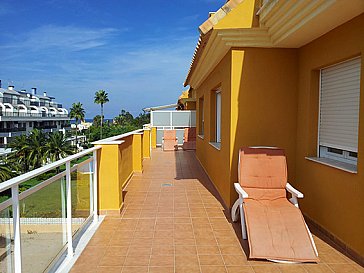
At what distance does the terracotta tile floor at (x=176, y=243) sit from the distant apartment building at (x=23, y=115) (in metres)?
51.4

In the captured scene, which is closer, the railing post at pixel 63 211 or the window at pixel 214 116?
the railing post at pixel 63 211

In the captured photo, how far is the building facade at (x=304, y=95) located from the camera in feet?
12.6

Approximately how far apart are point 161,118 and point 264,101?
13091mm

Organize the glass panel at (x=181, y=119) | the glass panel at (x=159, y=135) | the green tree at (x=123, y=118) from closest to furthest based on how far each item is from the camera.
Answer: the glass panel at (x=181, y=119) < the glass panel at (x=159, y=135) < the green tree at (x=123, y=118)

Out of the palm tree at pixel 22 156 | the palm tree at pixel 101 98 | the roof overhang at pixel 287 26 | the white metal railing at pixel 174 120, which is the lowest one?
the palm tree at pixel 22 156

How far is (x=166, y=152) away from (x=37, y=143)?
69.7ft

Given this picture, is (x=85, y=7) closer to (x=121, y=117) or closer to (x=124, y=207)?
(x=124, y=207)

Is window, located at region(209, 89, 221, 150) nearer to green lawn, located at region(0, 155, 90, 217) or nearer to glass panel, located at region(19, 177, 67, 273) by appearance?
green lawn, located at region(0, 155, 90, 217)

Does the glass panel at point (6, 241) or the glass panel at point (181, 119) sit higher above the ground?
the glass panel at point (181, 119)

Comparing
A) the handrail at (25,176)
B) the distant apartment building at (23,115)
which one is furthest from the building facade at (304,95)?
the distant apartment building at (23,115)

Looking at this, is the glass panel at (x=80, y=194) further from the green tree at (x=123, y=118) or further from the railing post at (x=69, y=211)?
the green tree at (x=123, y=118)

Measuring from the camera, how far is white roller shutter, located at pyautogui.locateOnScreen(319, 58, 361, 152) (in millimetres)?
4086

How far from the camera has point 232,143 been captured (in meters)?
5.56

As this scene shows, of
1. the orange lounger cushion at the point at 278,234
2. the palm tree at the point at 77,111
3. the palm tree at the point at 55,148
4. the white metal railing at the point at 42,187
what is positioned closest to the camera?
the white metal railing at the point at 42,187
